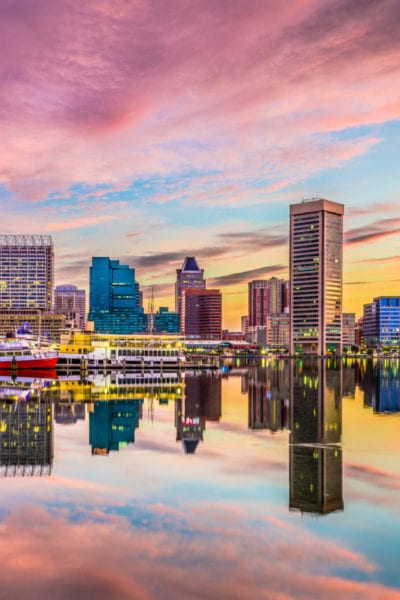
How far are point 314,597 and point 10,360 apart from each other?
428ft

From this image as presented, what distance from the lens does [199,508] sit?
27.8 meters

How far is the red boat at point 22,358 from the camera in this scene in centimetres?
14100

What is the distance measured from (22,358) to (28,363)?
1.78 meters

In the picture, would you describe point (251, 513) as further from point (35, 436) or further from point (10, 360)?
point (10, 360)

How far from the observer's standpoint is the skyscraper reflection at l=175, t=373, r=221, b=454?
4757cm

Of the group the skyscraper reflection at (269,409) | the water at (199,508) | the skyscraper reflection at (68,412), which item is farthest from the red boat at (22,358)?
the water at (199,508)

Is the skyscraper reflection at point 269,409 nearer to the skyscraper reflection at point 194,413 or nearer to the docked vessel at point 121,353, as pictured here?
the skyscraper reflection at point 194,413

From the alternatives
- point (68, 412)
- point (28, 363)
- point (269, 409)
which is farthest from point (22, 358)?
point (269, 409)

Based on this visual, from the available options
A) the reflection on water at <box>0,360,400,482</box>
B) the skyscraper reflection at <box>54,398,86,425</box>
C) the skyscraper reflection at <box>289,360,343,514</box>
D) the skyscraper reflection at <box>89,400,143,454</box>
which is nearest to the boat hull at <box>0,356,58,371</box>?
the reflection on water at <box>0,360,400,482</box>

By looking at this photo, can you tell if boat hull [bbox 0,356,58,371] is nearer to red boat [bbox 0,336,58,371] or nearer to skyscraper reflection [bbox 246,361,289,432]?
red boat [bbox 0,336,58,371]

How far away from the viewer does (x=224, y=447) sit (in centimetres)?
4322

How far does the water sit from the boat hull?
86.5 meters

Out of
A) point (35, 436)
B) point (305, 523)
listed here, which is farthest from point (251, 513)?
point (35, 436)

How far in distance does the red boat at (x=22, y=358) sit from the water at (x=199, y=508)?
86.8 metres
